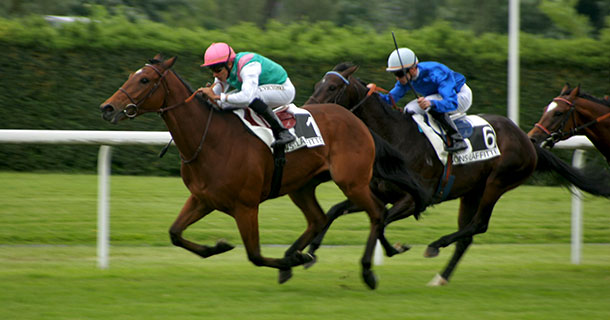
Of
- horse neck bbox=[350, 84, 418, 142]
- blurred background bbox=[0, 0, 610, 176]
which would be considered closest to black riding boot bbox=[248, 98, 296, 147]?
horse neck bbox=[350, 84, 418, 142]

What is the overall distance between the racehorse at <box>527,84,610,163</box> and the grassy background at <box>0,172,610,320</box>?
1.01m

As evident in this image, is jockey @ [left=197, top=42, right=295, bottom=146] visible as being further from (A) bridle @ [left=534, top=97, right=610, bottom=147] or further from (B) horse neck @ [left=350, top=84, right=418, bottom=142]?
(A) bridle @ [left=534, top=97, right=610, bottom=147]

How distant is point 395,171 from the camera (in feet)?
18.3

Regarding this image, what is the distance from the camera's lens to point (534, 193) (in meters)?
10.3

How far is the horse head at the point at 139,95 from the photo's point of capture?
181 inches

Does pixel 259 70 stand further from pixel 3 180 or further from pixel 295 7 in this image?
pixel 295 7

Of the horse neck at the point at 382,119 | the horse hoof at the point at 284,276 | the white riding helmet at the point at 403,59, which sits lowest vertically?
the horse hoof at the point at 284,276

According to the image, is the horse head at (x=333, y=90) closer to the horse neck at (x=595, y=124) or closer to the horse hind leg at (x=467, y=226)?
the horse hind leg at (x=467, y=226)

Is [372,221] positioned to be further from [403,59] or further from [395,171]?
[403,59]

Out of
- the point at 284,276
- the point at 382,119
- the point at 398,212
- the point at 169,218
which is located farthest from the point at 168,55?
the point at 284,276

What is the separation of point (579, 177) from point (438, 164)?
4.58ft

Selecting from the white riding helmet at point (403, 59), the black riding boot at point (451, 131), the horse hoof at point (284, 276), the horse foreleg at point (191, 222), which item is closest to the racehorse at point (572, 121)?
the black riding boot at point (451, 131)

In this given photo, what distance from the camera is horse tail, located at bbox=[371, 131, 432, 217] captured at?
5551 millimetres

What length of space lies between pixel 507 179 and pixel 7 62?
5.94 m
